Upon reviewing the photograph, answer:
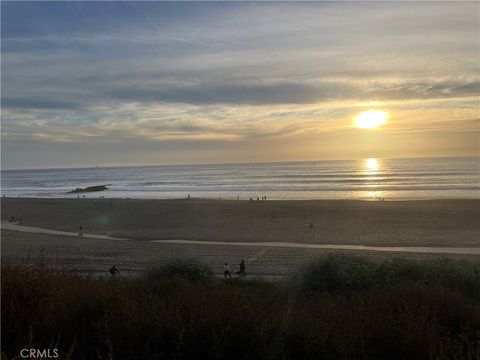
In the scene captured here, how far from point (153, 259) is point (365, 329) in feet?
56.1

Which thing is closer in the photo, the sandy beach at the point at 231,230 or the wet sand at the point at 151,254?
the wet sand at the point at 151,254

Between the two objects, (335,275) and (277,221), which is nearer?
(335,275)

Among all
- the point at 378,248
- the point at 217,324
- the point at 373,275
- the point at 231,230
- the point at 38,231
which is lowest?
the point at 38,231

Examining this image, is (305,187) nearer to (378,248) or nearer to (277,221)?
(277,221)

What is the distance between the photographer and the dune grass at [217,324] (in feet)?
17.6

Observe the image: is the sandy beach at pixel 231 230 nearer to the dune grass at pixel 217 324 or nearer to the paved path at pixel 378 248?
the paved path at pixel 378 248

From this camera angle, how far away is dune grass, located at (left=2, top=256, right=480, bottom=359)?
5363 mm

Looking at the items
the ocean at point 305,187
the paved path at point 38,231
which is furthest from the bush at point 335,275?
the ocean at point 305,187

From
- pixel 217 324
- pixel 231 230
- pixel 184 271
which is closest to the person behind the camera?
pixel 217 324

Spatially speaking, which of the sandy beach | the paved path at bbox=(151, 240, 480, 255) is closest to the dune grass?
the sandy beach

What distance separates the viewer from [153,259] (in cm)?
2178

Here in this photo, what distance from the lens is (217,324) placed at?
5547 millimetres

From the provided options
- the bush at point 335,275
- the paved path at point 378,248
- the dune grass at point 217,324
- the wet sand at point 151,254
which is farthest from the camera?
the paved path at point 378,248

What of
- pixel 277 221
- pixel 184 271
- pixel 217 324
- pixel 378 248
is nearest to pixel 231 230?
pixel 277 221
